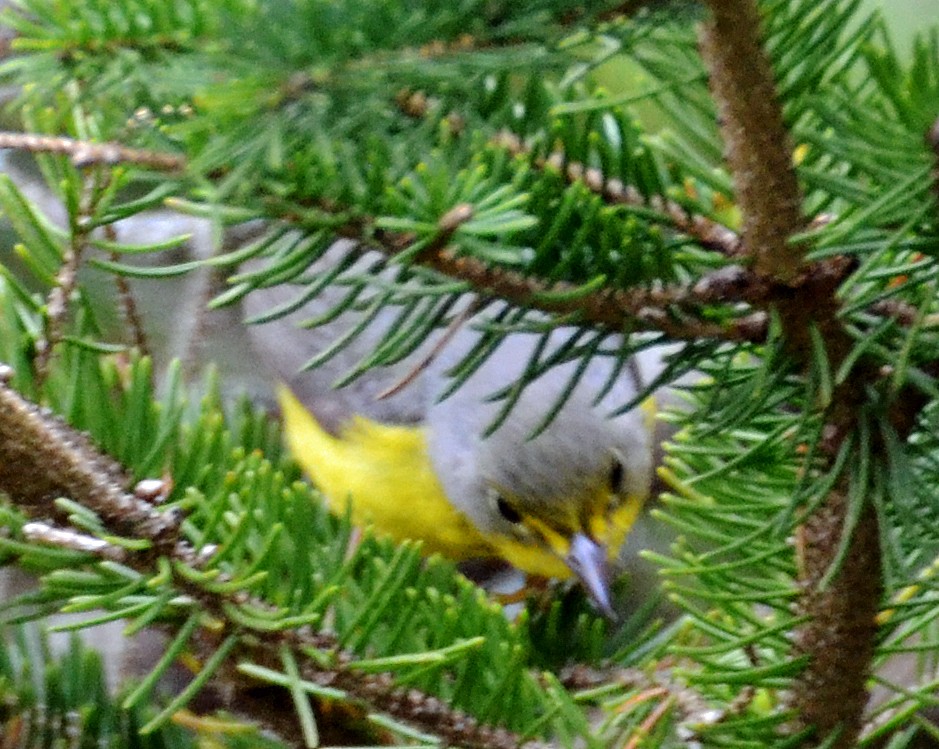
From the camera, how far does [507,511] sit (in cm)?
93

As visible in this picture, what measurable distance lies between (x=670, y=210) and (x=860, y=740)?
9.6 inches

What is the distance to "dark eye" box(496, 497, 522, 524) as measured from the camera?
36.2 inches

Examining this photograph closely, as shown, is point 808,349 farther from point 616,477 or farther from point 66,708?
point 616,477

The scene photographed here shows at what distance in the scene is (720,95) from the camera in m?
0.29

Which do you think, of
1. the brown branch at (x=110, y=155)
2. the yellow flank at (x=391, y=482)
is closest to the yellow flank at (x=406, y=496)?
the yellow flank at (x=391, y=482)

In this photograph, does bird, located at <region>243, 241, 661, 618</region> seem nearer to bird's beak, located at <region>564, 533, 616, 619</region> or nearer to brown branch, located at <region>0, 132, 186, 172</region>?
bird's beak, located at <region>564, 533, 616, 619</region>

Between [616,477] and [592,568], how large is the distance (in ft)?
0.51

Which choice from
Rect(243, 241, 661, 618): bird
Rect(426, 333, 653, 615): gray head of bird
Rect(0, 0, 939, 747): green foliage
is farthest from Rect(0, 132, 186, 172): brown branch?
Rect(426, 333, 653, 615): gray head of bird

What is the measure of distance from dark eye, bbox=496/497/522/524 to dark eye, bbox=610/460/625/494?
0.29 ft

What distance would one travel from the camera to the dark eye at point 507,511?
0.92 m

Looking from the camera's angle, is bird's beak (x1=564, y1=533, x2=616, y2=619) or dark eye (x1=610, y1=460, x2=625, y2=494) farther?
dark eye (x1=610, y1=460, x2=625, y2=494)

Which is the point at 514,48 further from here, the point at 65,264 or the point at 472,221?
the point at 65,264

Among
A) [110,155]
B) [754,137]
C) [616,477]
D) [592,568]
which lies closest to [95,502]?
[110,155]

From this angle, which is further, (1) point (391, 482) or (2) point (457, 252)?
(1) point (391, 482)
